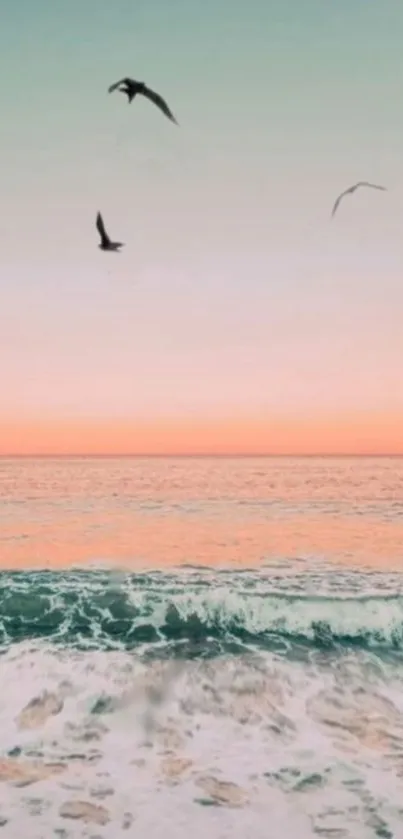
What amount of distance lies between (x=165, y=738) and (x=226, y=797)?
1.50m

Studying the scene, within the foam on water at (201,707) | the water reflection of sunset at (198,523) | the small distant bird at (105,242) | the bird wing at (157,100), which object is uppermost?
the bird wing at (157,100)

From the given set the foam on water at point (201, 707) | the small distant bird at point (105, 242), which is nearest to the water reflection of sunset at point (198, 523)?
the foam on water at point (201, 707)

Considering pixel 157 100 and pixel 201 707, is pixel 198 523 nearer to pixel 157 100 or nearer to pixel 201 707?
pixel 201 707

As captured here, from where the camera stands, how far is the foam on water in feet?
19.0

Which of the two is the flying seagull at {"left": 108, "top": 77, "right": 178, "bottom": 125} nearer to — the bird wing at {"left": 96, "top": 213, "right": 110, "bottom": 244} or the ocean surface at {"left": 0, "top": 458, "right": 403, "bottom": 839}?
the bird wing at {"left": 96, "top": 213, "right": 110, "bottom": 244}

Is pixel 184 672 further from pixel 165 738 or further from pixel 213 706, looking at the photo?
pixel 165 738

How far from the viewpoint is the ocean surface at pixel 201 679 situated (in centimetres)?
586

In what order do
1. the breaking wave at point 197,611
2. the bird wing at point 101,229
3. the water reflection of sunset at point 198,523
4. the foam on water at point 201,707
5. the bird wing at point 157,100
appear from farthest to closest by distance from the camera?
the water reflection of sunset at point 198,523 < the breaking wave at point 197,611 < the bird wing at point 101,229 < the bird wing at point 157,100 < the foam on water at point 201,707

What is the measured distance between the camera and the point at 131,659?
1021 cm

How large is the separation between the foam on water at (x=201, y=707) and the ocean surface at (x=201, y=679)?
24mm

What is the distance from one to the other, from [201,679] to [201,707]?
1.05m

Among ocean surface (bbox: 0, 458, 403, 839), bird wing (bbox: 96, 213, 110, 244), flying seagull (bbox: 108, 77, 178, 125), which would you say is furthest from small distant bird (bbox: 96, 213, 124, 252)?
ocean surface (bbox: 0, 458, 403, 839)

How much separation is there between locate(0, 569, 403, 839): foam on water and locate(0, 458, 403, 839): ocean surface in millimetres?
24

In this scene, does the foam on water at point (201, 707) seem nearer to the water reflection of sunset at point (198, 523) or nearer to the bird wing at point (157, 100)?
the water reflection of sunset at point (198, 523)
